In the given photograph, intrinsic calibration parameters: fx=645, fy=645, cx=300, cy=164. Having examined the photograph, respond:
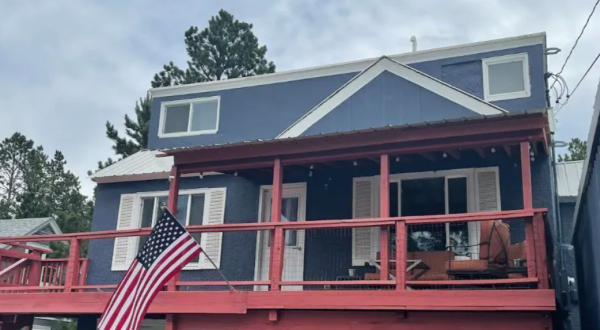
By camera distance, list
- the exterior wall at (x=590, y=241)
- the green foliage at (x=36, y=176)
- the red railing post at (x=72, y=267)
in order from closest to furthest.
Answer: the exterior wall at (x=590, y=241) < the red railing post at (x=72, y=267) < the green foliage at (x=36, y=176)

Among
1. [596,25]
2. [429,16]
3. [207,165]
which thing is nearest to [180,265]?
[207,165]

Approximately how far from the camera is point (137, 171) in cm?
1396

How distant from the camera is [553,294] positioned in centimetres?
724

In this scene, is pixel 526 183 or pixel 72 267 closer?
pixel 526 183

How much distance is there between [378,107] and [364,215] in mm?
Result: 2067

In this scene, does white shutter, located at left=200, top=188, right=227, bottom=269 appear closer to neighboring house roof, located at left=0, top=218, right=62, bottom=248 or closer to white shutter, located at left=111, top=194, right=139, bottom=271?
white shutter, located at left=111, top=194, right=139, bottom=271

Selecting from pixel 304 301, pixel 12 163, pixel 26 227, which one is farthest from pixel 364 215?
pixel 12 163

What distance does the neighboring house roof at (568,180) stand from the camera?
A: 1260 cm

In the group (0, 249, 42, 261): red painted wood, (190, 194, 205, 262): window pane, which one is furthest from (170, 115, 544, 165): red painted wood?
(0, 249, 42, 261): red painted wood

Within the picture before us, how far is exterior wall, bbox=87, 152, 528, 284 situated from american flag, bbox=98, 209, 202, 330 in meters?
3.73

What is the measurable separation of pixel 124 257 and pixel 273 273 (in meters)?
5.63

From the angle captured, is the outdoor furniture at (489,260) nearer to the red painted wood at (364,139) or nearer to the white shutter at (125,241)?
the red painted wood at (364,139)

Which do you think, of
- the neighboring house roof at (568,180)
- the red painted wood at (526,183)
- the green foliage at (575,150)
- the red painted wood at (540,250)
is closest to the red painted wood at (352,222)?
the red painted wood at (540,250)

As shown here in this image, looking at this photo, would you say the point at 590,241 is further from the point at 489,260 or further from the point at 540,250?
the point at 540,250
